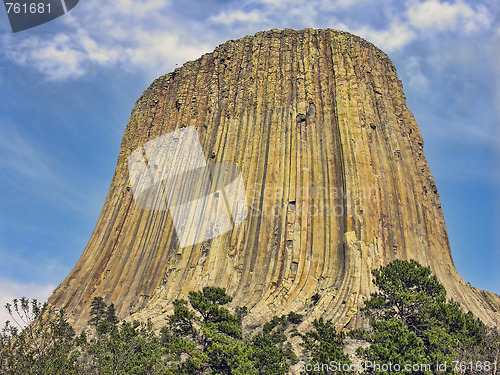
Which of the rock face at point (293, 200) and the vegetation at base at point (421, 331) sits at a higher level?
the rock face at point (293, 200)

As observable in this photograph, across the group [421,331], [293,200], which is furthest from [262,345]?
[293,200]

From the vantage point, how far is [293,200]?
39.1 metres

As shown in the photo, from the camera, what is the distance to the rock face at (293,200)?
116ft

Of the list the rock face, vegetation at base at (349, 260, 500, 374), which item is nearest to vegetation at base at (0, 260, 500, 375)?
vegetation at base at (349, 260, 500, 374)

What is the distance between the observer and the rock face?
35.3 m

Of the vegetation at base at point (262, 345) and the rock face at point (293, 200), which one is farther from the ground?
the rock face at point (293, 200)

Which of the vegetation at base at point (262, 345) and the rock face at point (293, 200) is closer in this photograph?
the vegetation at base at point (262, 345)

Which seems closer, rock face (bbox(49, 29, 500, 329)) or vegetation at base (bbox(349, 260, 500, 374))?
vegetation at base (bbox(349, 260, 500, 374))

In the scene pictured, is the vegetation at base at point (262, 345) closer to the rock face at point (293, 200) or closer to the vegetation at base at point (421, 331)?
the vegetation at base at point (421, 331)

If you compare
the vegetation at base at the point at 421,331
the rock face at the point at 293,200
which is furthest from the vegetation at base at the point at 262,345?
the rock face at the point at 293,200

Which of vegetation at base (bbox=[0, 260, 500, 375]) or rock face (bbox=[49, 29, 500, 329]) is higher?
rock face (bbox=[49, 29, 500, 329])

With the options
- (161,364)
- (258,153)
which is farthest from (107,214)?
(161,364)

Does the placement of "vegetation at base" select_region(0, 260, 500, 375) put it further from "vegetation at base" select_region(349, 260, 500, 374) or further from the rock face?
the rock face

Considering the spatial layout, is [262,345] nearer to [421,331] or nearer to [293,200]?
[421,331]
